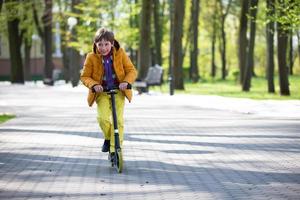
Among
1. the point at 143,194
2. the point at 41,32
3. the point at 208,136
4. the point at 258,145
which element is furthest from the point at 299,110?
the point at 41,32

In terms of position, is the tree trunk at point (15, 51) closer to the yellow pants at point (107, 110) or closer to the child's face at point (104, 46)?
the yellow pants at point (107, 110)

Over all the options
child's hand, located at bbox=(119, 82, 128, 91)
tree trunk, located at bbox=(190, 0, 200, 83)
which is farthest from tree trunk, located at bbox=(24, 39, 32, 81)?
child's hand, located at bbox=(119, 82, 128, 91)

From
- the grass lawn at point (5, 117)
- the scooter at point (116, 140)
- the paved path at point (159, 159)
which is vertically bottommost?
the grass lawn at point (5, 117)

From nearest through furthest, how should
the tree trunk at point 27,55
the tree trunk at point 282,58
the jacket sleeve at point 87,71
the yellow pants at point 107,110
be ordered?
the jacket sleeve at point 87,71, the yellow pants at point 107,110, the tree trunk at point 282,58, the tree trunk at point 27,55

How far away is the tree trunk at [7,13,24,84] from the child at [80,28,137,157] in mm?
38879

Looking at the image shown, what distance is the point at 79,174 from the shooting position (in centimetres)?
844

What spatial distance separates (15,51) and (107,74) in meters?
39.4

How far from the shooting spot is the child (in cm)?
857

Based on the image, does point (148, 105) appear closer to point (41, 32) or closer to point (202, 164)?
point (202, 164)

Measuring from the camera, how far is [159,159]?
31.9 feet

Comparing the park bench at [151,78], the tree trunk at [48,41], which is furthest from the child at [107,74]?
the tree trunk at [48,41]

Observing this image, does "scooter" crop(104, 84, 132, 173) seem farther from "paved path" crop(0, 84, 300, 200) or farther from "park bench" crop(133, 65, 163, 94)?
"park bench" crop(133, 65, 163, 94)

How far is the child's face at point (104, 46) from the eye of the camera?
853cm

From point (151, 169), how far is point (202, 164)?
754mm
